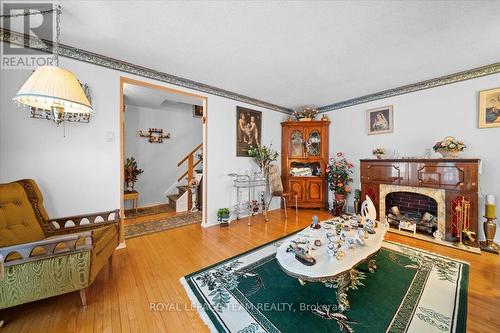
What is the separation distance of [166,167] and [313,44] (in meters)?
4.80

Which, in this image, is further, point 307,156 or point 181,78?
point 307,156

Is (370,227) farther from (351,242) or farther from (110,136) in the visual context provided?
(110,136)

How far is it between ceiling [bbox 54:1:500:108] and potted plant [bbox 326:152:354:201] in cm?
187

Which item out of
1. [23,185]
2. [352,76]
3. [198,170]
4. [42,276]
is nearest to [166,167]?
[198,170]

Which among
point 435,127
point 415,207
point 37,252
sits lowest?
point 415,207

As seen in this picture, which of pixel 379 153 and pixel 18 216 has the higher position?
pixel 379 153

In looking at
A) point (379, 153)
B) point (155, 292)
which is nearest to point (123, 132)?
point (155, 292)

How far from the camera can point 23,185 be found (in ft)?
6.13

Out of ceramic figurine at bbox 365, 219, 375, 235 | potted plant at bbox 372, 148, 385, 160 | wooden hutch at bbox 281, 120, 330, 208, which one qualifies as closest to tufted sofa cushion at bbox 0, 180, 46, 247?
ceramic figurine at bbox 365, 219, 375, 235

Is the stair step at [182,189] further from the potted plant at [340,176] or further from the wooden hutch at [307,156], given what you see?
the potted plant at [340,176]

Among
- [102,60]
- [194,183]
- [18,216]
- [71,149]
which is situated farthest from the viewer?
[194,183]

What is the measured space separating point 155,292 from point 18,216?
1485mm

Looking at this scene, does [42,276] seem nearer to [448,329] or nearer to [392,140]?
[448,329]

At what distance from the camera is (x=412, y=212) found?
11.3 ft
